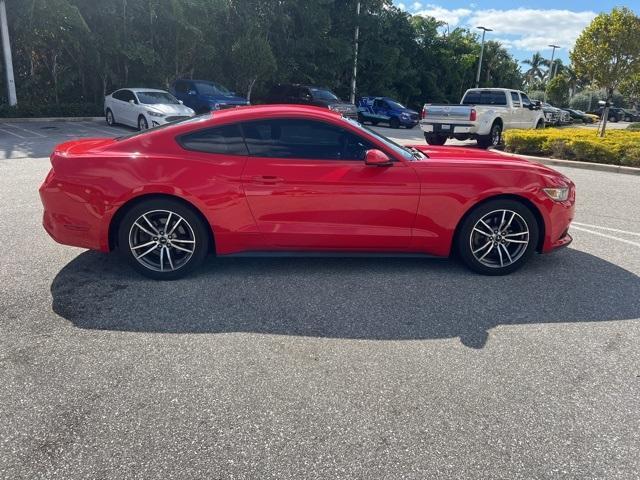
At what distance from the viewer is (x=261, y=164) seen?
13.8 feet

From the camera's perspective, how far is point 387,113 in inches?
997

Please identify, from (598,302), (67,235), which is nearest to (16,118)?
(67,235)

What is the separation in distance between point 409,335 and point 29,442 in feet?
7.58

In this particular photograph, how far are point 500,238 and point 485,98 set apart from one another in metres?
13.2

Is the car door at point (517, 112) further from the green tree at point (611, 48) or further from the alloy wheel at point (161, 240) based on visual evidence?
the alloy wheel at point (161, 240)

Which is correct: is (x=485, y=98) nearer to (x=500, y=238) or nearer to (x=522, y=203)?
(x=522, y=203)

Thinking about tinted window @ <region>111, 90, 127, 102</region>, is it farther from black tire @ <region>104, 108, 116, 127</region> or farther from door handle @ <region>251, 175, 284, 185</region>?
door handle @ <region>251, 175, 284, 185</region>

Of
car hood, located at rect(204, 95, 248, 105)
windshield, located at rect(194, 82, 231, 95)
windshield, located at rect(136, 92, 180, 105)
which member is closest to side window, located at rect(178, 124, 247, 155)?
windshield, located at rect(136, 92, 180, 105)

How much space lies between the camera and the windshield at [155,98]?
15883 millimetres

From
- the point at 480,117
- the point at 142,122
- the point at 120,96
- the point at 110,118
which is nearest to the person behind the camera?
the point at 480,117

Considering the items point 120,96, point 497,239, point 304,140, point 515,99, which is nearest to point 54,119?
point 120,96

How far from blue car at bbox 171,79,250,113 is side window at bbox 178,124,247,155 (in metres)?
14.0

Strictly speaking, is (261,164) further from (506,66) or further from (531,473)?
(506,66)

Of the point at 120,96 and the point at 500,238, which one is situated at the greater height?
the point at 120,96
